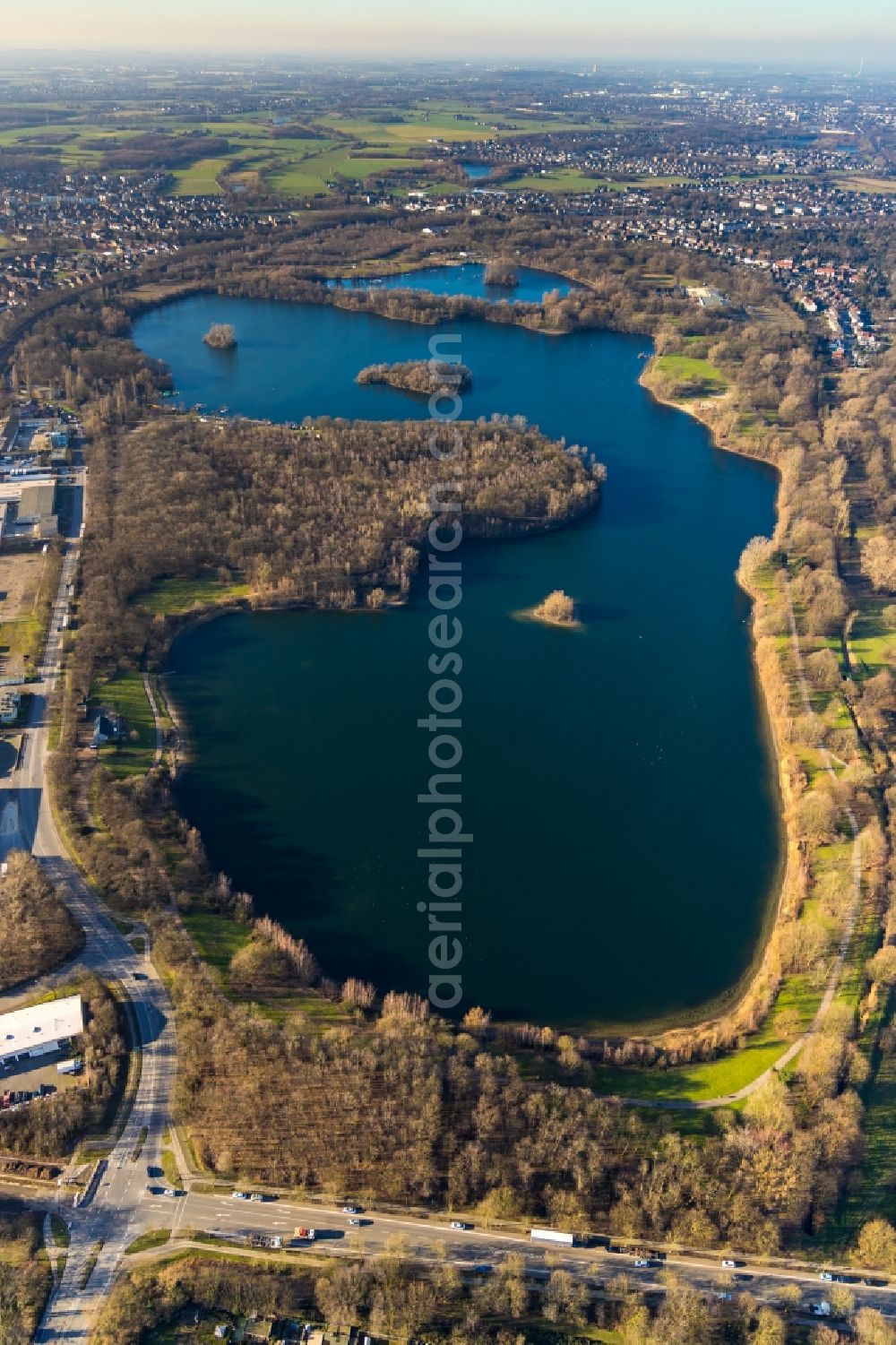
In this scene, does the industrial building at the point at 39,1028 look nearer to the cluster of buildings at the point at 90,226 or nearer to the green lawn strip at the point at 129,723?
the green lawn strip at the point at 129,723

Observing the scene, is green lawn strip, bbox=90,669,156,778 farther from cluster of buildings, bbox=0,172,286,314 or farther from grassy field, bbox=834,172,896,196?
grassy field, bbox=834,172,896,196

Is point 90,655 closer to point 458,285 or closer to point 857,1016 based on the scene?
point 857,1016

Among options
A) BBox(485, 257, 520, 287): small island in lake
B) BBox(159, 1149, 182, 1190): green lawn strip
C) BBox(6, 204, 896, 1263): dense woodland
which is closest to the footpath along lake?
BBox(6, 204, 896, 1263): dense woodland

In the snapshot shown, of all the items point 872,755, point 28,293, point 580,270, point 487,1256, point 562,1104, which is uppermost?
point 580,270

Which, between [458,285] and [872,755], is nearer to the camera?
[872,755]

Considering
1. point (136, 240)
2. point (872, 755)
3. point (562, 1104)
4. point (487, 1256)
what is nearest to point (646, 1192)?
point (562, 1104)
